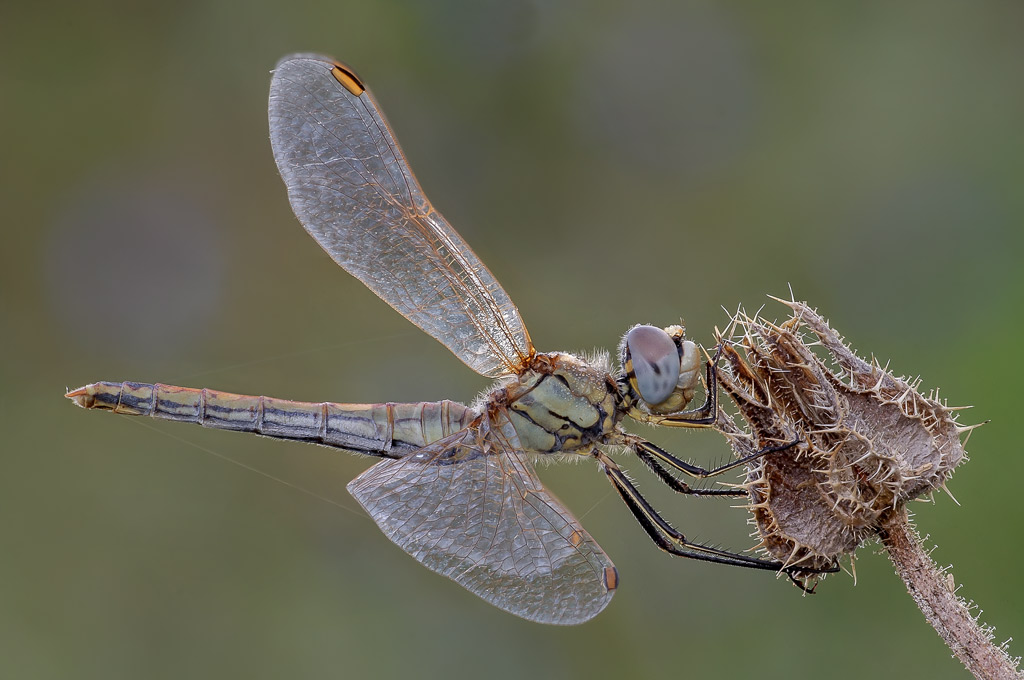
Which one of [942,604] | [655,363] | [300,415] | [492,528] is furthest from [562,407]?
[942,604]

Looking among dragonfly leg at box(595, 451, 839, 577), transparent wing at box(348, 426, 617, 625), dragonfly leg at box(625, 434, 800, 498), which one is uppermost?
dragonfly leg at box(625, 434, 800, 498)

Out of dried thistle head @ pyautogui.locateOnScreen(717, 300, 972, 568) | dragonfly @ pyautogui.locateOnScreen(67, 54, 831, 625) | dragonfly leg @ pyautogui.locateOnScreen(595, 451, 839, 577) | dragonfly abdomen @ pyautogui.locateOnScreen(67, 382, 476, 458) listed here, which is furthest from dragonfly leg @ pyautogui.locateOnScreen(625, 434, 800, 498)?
dragonfly abdomen @ pyautogui.locateOnScreen(67, 382, 476, 458)

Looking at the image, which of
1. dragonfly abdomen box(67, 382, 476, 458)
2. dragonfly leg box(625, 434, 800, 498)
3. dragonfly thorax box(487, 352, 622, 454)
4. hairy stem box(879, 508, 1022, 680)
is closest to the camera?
hairy stem box(879, 508, 1022, 680)

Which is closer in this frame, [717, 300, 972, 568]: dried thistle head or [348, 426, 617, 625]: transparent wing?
→ [717, 300, 972, 568]: dried thistle head

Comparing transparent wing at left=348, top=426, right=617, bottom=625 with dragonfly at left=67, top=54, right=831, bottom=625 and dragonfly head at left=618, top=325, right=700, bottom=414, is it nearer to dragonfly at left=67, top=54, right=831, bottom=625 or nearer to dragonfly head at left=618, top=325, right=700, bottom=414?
dragonfly at left=67, top=54, right=831, bottom=625

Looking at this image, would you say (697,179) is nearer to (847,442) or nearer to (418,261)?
(418,261)

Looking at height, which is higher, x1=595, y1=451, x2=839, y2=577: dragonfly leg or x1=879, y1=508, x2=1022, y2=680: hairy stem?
x1=595, y1=451, x2=839, y2=577: dragonfly leg

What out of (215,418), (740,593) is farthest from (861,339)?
(215,418)

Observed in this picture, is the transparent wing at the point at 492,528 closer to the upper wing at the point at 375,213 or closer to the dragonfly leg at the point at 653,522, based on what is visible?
the dragonfly leg at the point at 653,522
